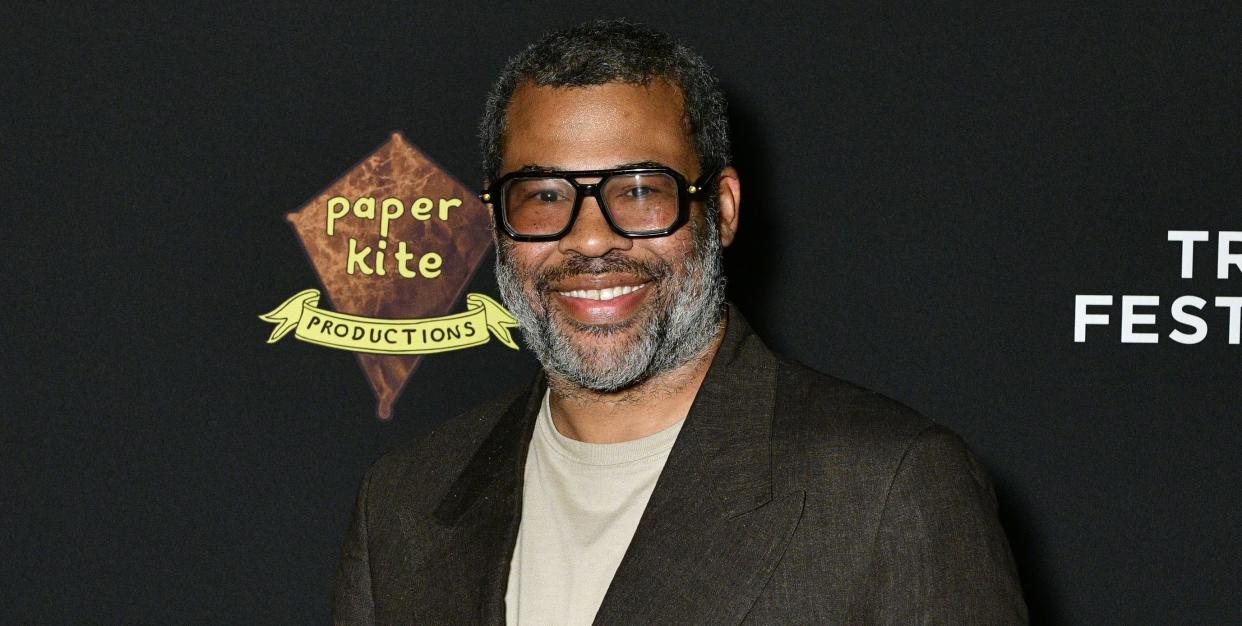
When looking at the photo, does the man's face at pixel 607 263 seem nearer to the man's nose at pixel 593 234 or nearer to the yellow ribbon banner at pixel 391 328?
the man's nose at pixel 593 234

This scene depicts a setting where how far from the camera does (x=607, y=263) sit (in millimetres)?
1092

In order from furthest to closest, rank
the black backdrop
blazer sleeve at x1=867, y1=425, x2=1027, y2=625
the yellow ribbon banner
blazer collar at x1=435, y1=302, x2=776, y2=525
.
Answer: the yellow ribbon banner < the black backdrop < blazer collar at x1=435, y1=302, x2=776, y2=525 < blazer sleeve at x1=867, y1=425, x2=1027, y2=625

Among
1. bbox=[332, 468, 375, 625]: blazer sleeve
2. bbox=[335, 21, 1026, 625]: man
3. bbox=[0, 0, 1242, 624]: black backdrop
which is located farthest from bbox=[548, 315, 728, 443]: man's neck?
bbox=[0, 0, 1242, 624]: black backdrop

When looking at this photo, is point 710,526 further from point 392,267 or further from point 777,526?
point 392,267

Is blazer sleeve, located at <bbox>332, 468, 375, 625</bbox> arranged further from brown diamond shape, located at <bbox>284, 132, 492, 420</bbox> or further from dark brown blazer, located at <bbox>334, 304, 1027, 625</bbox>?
brown diamond shape, located at <bbox>284, 132, 492, 420</bbox>

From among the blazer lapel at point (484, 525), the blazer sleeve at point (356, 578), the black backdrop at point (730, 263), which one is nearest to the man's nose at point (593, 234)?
the blazer lapel at point (484, 525)

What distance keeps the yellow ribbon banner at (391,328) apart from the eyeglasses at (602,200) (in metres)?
0.78

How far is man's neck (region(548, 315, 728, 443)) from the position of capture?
1140mm

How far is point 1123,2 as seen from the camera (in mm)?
1779

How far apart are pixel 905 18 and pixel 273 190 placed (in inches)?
38.1

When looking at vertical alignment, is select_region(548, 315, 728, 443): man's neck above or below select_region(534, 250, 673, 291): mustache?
below

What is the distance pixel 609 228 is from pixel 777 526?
0.95 ft

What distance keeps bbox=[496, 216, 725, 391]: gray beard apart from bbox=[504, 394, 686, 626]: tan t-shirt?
65 mm

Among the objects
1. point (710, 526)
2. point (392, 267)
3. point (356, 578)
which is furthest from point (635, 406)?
point (392, 267)
